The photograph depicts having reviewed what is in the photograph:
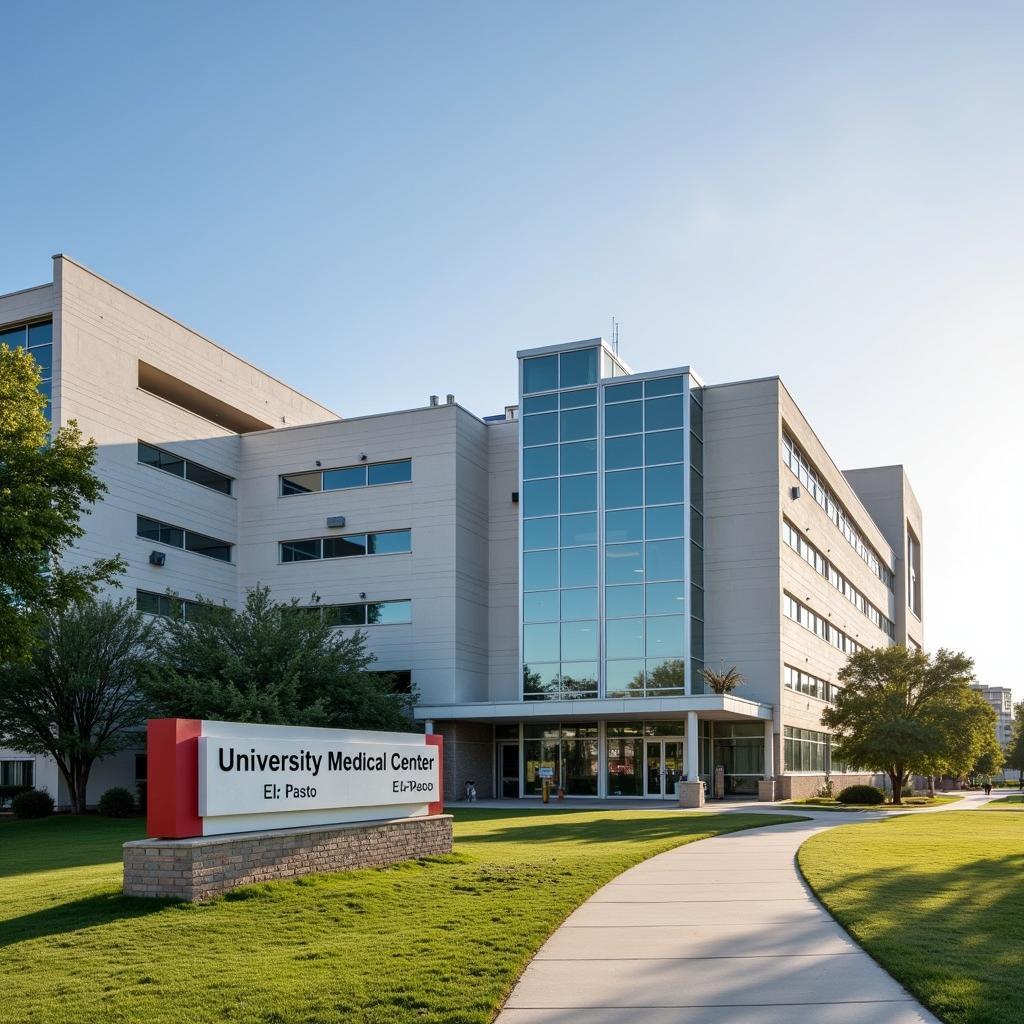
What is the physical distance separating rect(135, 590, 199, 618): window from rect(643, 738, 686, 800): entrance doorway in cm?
1728

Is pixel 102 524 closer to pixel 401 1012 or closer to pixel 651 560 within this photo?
pixel 651 560

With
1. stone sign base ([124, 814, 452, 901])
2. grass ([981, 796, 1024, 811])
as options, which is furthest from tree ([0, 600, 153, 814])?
grass ([981, 796, 1024, 811])

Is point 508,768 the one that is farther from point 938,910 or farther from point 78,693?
point 938,910

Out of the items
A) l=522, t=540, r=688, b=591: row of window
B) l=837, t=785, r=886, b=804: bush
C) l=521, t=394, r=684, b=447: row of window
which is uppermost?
l=521, t=394, r=684, b=447: row of window

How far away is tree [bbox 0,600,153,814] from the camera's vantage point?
32.3 meters

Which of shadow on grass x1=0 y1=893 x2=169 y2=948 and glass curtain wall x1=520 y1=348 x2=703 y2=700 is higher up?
glass curtain wall x1=520 y1=348 x2=703 y2=700

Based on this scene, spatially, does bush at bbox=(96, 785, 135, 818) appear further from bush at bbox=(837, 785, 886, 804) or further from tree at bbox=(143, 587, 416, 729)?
bush at bbox=(837, 785, 886, 804)

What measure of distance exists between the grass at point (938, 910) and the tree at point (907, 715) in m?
21.1

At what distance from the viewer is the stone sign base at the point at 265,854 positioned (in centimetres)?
1172

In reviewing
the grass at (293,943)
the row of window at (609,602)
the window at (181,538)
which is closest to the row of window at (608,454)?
the row of window at (609,602)

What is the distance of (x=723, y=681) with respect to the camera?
40188 mm

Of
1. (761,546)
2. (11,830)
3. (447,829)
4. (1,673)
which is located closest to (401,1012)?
(447,829)

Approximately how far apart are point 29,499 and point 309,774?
33.8ft

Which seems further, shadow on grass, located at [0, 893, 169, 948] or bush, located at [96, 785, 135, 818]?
bush, located at [96, 785, 135, 818]
